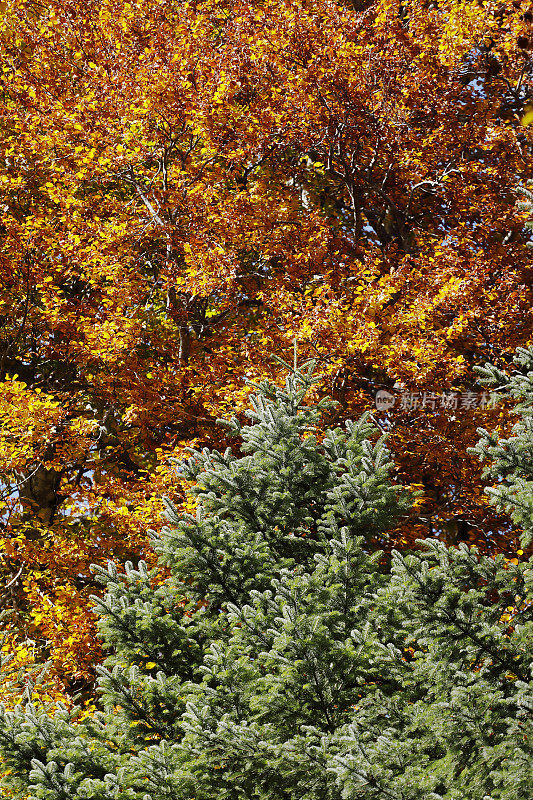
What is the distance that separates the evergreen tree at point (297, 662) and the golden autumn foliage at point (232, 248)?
373cm

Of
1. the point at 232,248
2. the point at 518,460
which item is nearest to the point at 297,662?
the point at 518,460

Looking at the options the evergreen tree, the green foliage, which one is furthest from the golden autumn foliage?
the green foliage

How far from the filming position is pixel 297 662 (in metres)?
5.54

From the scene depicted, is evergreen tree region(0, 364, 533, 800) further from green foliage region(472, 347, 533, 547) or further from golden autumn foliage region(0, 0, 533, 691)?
golden autumn foliage region(0, 0, 533, 691)

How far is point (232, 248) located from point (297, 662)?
7460mm

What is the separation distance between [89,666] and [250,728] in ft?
19.5

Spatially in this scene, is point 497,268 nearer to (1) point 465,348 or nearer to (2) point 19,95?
(1) point 465,348

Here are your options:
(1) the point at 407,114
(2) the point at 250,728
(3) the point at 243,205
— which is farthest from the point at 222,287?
(2) the point at 250,728

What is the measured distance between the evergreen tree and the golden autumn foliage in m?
3.73

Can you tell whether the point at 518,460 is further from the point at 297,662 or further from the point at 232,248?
the point at 232,248

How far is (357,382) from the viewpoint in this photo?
12.9 metres

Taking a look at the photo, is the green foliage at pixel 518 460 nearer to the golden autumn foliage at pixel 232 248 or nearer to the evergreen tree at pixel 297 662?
the evergreen tree at pixel 297 662

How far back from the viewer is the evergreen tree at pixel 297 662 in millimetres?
5078

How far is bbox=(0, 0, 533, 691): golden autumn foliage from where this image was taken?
11.1 meters
